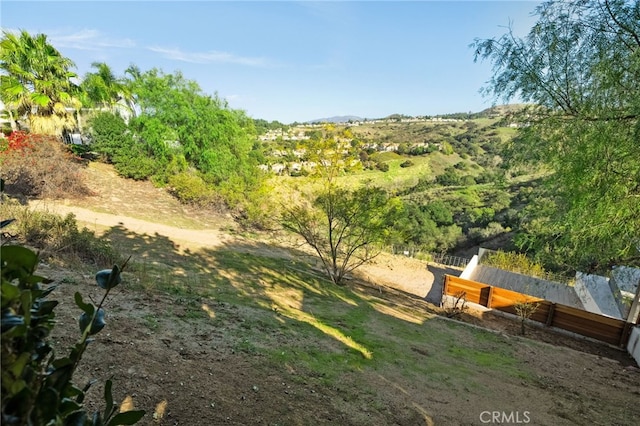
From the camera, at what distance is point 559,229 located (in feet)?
22.4

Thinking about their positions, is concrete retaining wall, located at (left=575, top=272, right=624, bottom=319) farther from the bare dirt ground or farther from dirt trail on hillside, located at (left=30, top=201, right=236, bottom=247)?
dirt trail on hillside, located at (left=30, top=201, right=236, bottom=247)

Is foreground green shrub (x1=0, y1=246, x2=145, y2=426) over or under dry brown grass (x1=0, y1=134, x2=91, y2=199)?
over

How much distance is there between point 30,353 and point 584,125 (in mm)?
7134

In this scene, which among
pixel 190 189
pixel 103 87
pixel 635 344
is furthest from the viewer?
pixel 103 87

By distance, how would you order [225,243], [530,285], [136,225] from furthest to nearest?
[530,285]
[225,243]
[136,225]

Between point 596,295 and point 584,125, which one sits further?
point 596,295

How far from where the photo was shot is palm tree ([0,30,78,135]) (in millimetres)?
13453

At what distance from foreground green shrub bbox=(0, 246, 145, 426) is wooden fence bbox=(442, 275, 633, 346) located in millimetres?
11467

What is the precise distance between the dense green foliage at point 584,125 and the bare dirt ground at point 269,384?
2427 millimetres

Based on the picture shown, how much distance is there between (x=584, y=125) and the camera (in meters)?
5.59

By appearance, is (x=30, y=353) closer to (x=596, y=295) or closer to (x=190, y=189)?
(x=596, y=295)

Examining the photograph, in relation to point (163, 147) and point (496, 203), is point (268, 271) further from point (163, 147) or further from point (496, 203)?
point (496, 203)

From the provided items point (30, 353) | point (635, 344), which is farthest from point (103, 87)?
point (635, 344)

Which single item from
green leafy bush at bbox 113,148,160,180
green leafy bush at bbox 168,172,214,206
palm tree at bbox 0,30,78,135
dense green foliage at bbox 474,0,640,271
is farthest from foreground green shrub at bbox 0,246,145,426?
green leafy bush at bbox 113,148,160,180
